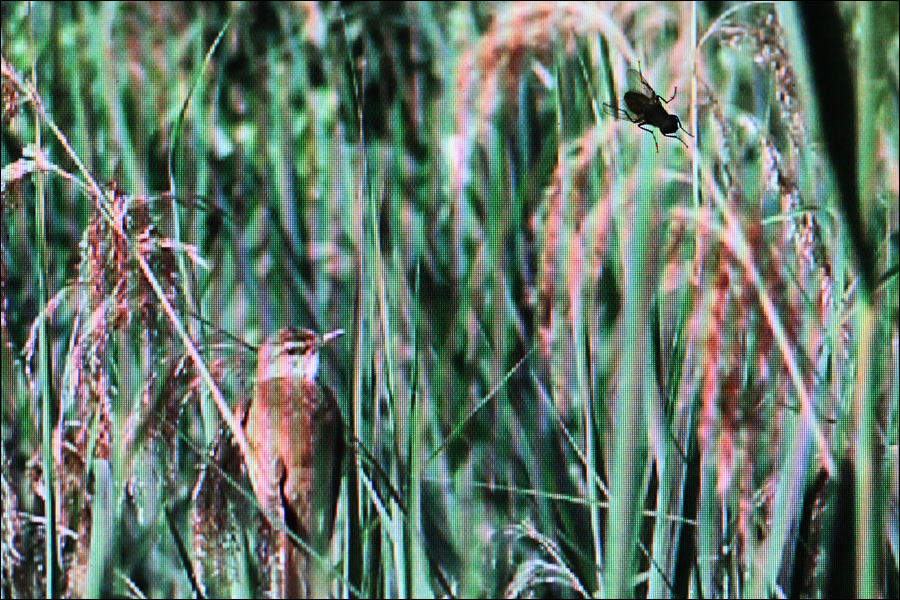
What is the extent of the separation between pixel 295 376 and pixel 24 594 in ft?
1.12

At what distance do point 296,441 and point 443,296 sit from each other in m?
0.16

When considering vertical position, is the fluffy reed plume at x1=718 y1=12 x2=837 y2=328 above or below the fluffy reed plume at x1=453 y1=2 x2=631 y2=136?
below

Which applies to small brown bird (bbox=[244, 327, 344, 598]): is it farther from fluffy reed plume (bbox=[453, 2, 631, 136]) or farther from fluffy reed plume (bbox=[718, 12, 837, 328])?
fluffy reed plume (bbox=[718, 12, 837, 328])

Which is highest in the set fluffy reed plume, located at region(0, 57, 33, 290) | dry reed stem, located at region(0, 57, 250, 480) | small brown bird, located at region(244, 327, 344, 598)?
fluffy reed plume, located at region(0, 57, 33, 290)

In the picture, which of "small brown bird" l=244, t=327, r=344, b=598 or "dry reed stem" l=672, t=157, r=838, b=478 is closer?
"dry reed stem" l=672, t=157, r=838, b=478

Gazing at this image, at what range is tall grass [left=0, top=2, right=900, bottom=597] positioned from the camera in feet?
1.82

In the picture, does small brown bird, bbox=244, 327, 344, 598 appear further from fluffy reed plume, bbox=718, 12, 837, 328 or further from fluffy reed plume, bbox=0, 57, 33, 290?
fluffy reed plume, bbox=718, 12, 837, 328

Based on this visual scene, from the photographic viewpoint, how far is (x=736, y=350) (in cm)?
55

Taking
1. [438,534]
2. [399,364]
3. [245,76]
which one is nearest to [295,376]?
[399,364]

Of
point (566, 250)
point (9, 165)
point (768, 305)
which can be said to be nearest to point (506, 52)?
point (566, 250)

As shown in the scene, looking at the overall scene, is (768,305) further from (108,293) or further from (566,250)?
(108,293)

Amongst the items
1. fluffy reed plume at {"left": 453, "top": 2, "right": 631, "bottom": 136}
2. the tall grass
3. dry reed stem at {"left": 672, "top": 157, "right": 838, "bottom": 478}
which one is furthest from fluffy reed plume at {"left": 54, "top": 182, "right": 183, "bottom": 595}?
dry reed stem at {"left": 672, "top": 157, "right": 838, "bottom": 478}

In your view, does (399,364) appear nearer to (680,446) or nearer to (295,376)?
(295,376)

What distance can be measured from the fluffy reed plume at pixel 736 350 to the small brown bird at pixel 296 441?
248 millimetres
